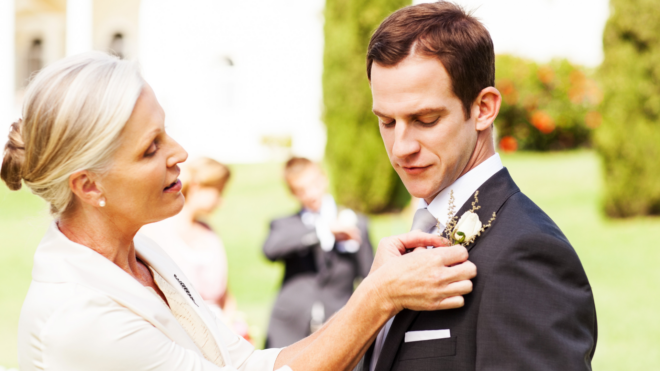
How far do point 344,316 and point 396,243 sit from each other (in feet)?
1.06

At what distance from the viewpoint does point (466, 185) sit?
7.01ft

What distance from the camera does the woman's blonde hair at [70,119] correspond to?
2037 millimetres

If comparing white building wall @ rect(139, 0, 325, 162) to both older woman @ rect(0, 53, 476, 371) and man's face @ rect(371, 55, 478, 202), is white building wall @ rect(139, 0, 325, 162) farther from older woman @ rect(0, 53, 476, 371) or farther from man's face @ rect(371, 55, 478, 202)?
man's face @ rect(371, 55, 478, 202)

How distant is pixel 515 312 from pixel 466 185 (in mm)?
520

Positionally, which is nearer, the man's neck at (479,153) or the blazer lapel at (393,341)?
the blazer lapel at (393,341)

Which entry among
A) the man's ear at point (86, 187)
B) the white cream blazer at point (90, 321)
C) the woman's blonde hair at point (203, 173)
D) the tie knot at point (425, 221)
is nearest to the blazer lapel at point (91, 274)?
the white cream blazer at point (90, 321)

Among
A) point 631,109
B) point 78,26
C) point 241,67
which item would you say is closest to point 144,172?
point 631,109

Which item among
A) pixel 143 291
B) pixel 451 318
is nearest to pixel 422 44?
pixel 451 318

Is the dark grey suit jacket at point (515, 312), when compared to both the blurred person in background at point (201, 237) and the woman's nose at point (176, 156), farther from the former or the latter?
the blurred person in background at point (201, 237)

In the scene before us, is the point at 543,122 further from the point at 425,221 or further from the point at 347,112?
the point at 425,221

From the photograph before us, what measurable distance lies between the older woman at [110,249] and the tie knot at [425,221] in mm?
122

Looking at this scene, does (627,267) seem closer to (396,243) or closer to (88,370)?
(396,243)

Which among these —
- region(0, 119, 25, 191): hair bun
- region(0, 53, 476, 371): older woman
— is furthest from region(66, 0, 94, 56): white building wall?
region(0, 53, 476, 371): older woman

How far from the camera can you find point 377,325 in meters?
2.12
